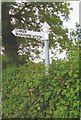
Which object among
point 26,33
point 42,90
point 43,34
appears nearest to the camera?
point 42,90

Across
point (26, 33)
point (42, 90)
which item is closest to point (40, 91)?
point (42, 90)

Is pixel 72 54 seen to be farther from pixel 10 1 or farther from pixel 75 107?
pixel 10 1

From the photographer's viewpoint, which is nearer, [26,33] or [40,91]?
[40,91]

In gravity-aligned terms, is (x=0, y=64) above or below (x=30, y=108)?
above

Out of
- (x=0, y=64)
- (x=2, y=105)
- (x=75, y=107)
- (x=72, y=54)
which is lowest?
(x=2, y=105)

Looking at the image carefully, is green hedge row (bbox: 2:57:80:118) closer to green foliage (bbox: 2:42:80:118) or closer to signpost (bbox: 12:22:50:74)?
green foliage (bbox: 2:42:80:118)

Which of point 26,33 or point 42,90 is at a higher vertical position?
point 26,33

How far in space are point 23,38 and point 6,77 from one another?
0.69 m

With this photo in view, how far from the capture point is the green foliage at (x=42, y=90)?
355 centimetres

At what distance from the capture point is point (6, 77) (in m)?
4.83

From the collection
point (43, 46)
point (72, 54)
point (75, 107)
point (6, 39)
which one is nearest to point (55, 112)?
point (75, 107)

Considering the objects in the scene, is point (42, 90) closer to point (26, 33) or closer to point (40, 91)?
point (40, 91)

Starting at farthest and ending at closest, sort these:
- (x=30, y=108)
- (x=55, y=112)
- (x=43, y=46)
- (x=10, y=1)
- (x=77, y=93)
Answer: (x=10, y=1)
(x=43, y=46)
(x=30, y=108)
(x=55, y=112)
(x=77, y=93)

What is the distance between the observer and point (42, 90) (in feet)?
12.8
